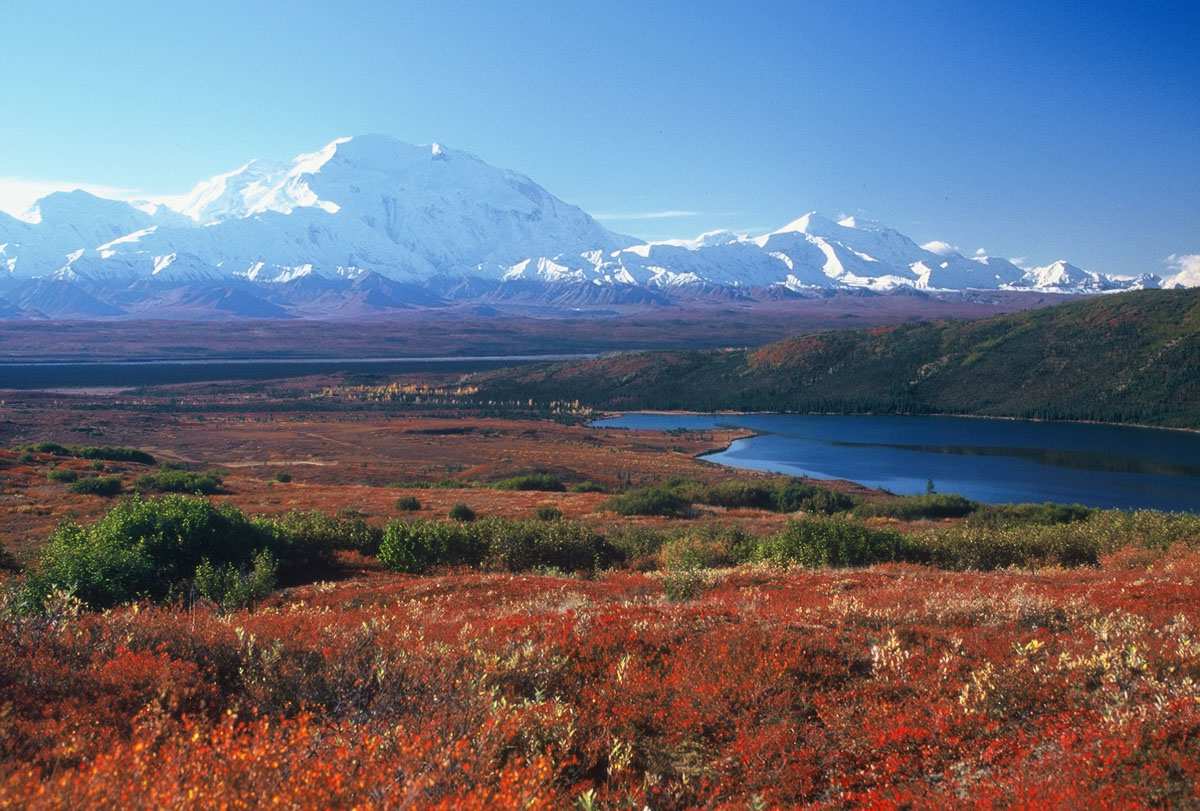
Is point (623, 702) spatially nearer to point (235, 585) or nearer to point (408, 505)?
point (235, 585)

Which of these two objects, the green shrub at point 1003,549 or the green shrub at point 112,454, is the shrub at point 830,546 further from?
the green shrub at point 112,454

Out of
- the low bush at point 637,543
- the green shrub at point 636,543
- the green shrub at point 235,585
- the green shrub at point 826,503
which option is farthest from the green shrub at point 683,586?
the green shrub at point 826,503

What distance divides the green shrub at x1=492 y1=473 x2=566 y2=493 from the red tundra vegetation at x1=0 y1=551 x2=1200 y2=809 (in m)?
40.3

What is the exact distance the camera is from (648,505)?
119 feet

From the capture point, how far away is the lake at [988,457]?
62.4 metres

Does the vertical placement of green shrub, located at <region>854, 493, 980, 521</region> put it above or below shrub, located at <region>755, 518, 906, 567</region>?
below

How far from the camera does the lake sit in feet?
205

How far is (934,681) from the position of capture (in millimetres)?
7273

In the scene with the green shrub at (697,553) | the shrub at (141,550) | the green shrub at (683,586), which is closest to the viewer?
the green shrub at (683,586)

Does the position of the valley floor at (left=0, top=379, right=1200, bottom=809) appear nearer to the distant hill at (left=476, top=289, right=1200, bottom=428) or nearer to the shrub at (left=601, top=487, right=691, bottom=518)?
the shrub at (left=601, top=487, right=691, bottom=518)

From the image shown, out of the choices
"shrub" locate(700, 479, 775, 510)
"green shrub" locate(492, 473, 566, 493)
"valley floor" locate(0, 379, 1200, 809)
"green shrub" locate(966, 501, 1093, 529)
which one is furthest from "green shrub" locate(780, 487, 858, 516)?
"valley floor" locate(0, 379, 1200, 809)

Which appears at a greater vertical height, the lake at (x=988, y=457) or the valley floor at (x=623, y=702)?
the valley floor at (x=623, y=702)

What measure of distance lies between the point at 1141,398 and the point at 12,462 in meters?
115

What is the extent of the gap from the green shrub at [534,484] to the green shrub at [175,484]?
54.1 ft
